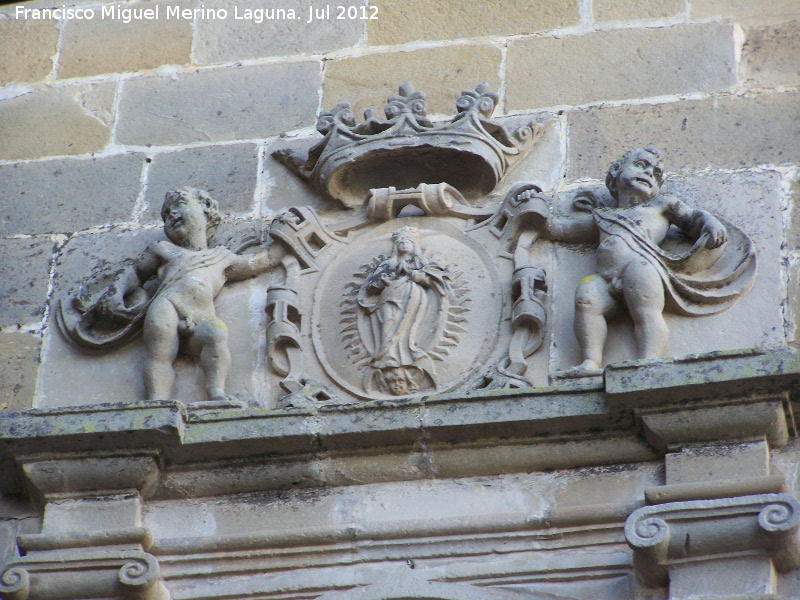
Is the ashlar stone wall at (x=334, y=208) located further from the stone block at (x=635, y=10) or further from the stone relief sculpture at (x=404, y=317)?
the stone relief sculpture at (x=404, y=317)

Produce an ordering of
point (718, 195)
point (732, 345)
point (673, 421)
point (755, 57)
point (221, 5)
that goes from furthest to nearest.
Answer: point (221, 5), point (755, 57), point (718, 195), point (732, 345), point (673, 421)

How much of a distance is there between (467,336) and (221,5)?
2153 millimetres

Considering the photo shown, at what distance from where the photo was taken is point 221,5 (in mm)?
6789

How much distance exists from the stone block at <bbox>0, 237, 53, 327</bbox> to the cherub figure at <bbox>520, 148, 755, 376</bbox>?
1.87 m

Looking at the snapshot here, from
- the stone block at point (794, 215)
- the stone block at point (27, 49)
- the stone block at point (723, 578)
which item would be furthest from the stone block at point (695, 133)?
the stone block at point (27, 49)

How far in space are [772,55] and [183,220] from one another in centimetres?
226

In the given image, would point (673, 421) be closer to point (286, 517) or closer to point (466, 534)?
point (466, 534)

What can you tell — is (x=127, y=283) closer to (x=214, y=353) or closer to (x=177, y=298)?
(x=177, y=298)

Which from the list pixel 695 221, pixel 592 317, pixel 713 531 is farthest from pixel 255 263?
pixel 713 531

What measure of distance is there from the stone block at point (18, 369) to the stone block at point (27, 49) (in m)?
1.40

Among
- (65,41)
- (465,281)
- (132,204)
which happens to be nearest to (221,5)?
(65,41)

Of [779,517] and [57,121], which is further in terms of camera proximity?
[57,121]

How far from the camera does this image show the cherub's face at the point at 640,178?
556cm

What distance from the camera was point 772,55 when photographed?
19.9ft
